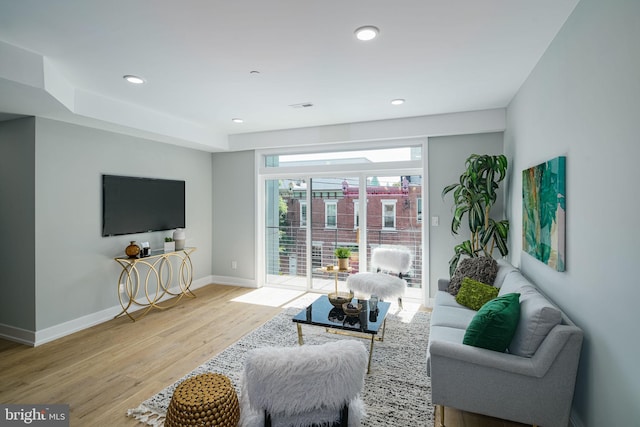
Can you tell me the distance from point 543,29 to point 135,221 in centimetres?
464

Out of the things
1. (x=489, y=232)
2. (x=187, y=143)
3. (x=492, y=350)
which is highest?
(x=187, y=143)

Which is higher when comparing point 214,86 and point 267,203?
point 214,86

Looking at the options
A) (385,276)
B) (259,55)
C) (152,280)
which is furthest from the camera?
(152,280)

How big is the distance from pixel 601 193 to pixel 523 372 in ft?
3.43

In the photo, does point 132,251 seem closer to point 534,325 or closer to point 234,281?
point 234,281

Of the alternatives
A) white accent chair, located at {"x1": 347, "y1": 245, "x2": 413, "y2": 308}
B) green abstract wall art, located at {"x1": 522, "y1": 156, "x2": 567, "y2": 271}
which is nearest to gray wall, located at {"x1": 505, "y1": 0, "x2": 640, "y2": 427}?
green abstract wall art, located at {"x1": 522, "y1": 156, "x2": 567, "y2": 271}

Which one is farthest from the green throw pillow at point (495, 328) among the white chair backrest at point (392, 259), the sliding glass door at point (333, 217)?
the sliding glass door at point (333, 217)

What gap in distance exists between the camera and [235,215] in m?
5.59

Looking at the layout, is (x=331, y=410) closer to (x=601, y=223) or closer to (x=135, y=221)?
(x=601, y=223)

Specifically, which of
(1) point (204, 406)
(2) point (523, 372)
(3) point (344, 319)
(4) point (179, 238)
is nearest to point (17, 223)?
(4) point (179, 238)

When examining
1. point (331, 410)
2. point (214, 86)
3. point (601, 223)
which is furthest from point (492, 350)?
point (214, 86)

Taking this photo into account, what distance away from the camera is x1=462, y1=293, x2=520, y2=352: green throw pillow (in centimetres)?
196

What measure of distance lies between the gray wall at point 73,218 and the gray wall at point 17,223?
0.10 feet

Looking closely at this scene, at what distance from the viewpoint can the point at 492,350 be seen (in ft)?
6.45
